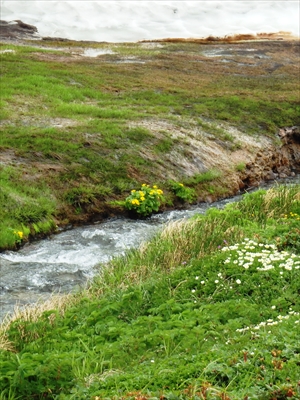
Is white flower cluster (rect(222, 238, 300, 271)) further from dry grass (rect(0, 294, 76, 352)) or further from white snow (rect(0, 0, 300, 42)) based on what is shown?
white snow (rect(0, 0, 300, 42))

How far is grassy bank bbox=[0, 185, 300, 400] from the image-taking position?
6930mm

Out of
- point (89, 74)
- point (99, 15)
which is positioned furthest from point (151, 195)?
point (99, 15)

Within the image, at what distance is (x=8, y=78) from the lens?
29.1 meters

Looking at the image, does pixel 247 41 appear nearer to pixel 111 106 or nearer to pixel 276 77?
pixel 276 77

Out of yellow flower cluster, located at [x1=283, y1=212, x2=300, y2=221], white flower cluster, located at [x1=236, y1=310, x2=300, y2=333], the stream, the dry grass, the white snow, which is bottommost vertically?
the stream

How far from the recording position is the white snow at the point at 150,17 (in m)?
56.5

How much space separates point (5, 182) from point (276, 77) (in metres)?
25.1

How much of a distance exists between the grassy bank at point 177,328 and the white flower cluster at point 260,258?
0.02 metres

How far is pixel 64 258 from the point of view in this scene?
1515 centimetres

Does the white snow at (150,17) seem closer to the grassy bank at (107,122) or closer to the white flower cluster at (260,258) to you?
the grassy bank at (107,122)

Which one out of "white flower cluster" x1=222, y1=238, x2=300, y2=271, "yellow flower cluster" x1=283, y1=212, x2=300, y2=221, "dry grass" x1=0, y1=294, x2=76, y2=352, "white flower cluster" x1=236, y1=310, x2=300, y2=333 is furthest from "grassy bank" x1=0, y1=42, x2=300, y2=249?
"white flower cluster" x1=236, y1=310, x2=300, y2=333

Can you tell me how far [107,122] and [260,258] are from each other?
14.4m

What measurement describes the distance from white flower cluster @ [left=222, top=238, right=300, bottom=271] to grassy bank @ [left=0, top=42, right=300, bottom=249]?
251 inches

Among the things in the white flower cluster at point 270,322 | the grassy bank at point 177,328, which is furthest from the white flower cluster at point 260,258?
the white flower cluster at point 270,322
